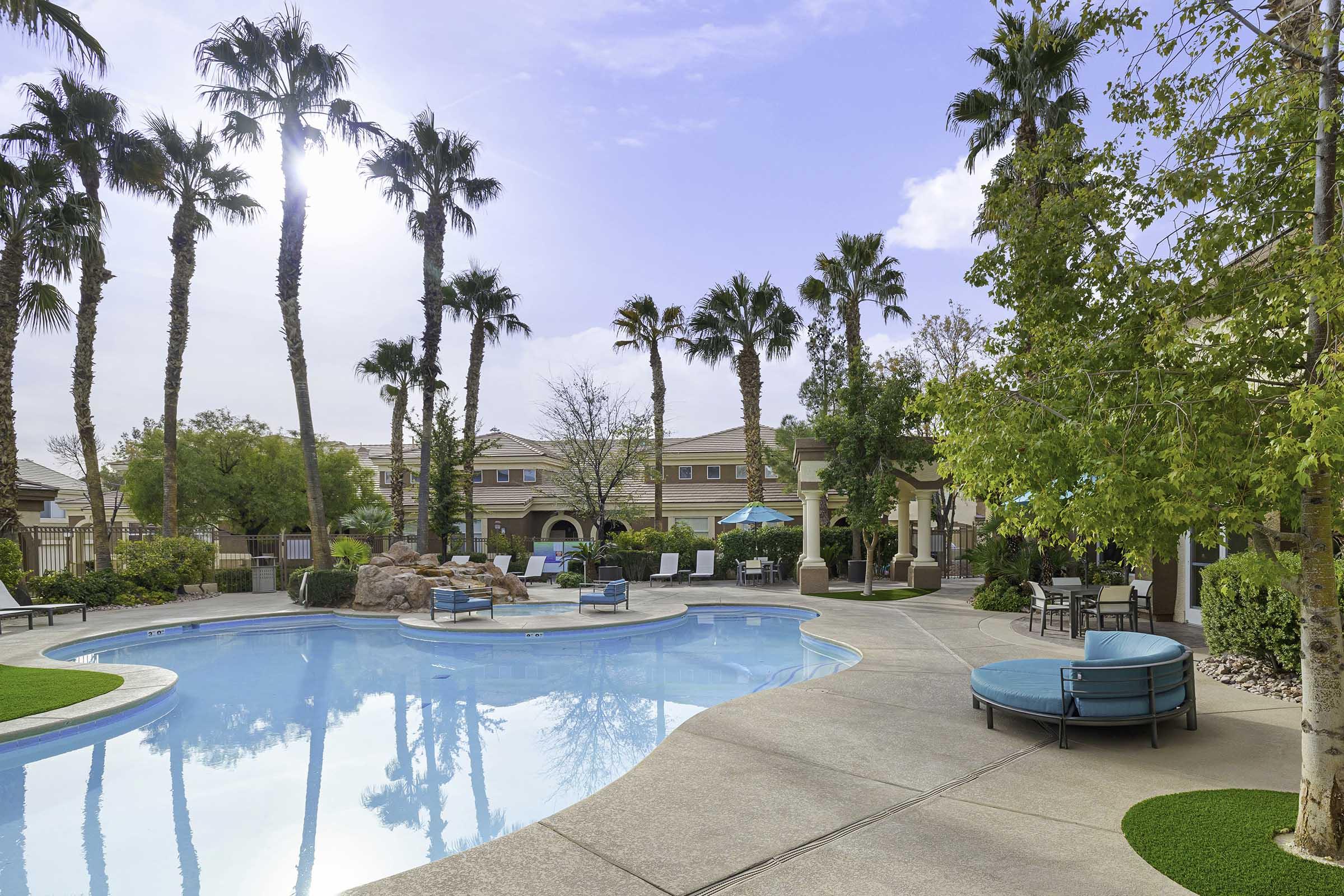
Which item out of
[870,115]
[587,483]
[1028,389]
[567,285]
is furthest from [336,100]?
[1028,389]

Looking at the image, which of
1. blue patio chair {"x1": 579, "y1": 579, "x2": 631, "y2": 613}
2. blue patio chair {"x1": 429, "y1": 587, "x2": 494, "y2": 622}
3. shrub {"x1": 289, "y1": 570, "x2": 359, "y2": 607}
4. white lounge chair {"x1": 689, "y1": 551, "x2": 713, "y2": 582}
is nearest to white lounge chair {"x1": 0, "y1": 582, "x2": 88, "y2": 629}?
shrub {"x1": 289, "y1": 570, "x2": 359, "y2": 607}

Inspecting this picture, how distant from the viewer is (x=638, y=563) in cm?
2723

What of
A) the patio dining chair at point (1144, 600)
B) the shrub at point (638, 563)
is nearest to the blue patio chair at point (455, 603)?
the shrub at point (638, 563)

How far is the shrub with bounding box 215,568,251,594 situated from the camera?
23828 mm

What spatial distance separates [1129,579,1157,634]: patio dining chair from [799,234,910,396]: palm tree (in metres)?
15.6

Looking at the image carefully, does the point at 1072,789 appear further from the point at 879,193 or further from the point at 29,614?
the point at 29,614

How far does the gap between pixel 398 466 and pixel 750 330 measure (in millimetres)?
15284

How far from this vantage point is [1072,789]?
5855 mm

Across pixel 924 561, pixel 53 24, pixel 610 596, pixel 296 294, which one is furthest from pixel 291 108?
pixel 924 561

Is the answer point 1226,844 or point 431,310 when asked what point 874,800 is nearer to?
point 1226,844

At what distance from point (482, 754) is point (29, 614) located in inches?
531

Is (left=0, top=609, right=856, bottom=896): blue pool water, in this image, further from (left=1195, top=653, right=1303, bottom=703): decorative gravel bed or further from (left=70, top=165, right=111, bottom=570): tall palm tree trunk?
(left=70, top=165, right=111, bottom=570): tall palm tree trunk

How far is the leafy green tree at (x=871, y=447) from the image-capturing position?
19.5 metres

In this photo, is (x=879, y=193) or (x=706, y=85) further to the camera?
(x=879, y=193)
